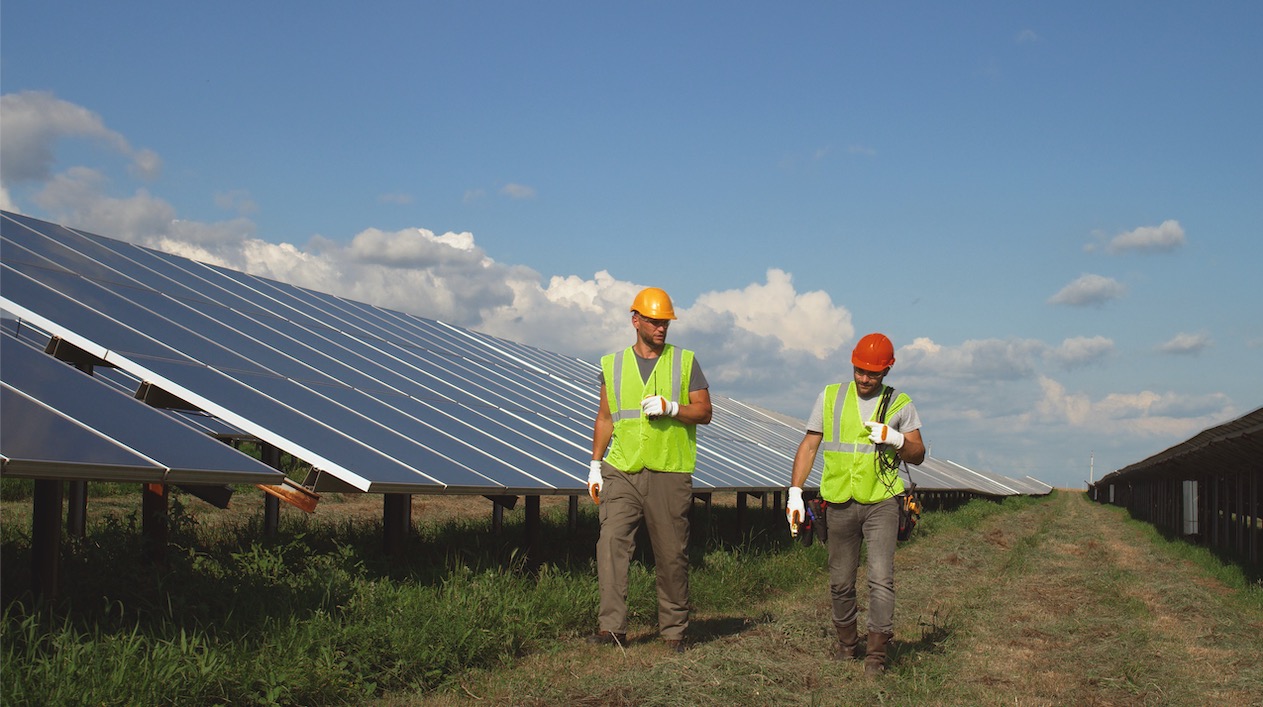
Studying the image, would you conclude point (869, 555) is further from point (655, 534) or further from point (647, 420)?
point (647, 420)

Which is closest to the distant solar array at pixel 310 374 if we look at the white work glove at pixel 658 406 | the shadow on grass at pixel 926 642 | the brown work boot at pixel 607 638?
the brown work boot at pixel 607 638

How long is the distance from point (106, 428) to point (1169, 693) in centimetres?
613

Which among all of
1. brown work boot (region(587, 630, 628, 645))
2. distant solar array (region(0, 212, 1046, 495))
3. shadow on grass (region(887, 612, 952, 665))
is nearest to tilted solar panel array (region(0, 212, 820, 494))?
distant solar array (region(0, 212, 1046, 495))

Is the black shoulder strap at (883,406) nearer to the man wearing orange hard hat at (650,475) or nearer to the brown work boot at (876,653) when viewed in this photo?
the man wearing orange hard hat at (650,475)

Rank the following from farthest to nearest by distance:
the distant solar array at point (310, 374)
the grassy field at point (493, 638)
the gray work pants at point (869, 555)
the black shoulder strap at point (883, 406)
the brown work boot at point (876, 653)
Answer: the distant solar array at point (310, 374)
the black shoulder strap at point (883, 406)
the gray work pants at point (869, 555)
the brown work boot at point (876, 653)
the grassy field at point (493, 638)

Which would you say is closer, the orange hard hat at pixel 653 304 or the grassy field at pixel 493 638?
the grassy field at pixel 493 638

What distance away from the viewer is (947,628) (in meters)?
9.05

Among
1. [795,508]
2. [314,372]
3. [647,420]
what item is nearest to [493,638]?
[647,420]

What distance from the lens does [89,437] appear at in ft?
18.5

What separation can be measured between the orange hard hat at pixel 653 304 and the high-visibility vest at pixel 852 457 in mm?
1180

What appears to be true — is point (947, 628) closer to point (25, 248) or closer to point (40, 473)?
point (40, 473)

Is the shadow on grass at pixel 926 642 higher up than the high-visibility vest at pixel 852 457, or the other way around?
the high-visibility vest at pixel 852 457

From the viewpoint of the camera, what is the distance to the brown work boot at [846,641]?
7430 millimetres

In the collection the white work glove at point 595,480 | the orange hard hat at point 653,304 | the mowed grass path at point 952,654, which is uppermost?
the orange hard hat at point 653,304
